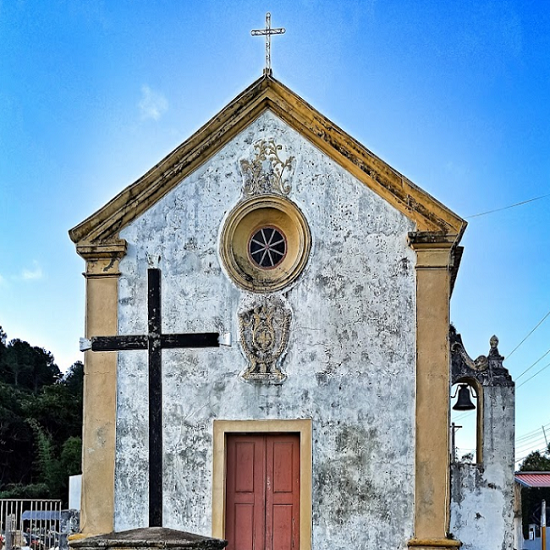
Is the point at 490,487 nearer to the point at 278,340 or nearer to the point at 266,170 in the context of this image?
the point at 278,340

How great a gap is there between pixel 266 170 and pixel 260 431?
370 centimetres

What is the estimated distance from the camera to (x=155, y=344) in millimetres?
9109

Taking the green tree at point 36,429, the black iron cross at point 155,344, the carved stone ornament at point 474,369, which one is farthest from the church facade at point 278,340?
the green tree at point 36,429

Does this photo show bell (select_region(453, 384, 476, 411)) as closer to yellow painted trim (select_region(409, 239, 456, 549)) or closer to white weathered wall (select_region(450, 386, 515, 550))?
white weathered wall (select_region(450, 386, 515, 550))

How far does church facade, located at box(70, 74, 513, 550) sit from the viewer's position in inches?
479

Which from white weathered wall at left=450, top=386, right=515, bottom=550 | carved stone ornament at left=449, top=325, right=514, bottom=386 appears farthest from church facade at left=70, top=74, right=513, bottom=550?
carved stone ornament at left=449, top=325, right=514, bottom=386

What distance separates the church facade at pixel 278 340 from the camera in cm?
1216

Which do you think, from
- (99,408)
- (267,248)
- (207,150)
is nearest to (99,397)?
(99,408)

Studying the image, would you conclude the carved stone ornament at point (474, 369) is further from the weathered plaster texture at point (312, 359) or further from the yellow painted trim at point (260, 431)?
the yellow painted trim at point (260, 431)

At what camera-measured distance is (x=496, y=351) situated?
13.3 metres

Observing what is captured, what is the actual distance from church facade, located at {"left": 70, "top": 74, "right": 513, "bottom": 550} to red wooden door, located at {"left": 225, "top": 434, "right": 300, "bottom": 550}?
19 millimetres

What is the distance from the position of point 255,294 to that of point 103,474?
324cm

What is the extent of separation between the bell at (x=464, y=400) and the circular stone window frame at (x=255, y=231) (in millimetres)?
3071

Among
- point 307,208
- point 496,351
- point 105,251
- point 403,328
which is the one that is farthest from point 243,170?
point 496,351
